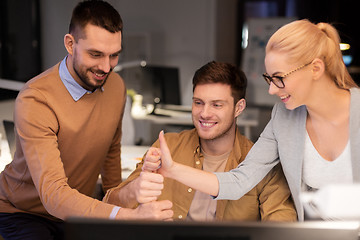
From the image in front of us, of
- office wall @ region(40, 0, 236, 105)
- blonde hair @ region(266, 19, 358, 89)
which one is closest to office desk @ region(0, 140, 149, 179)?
blonde hair @ region(266, 19, 358, 89)

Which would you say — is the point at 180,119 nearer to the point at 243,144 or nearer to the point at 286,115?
the point at 243,144

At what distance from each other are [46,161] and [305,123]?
101cm

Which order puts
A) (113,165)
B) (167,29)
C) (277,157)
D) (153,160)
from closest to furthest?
(153,160) → (277,157) → (113,165) → (167,29)

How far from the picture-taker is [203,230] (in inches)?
35.4

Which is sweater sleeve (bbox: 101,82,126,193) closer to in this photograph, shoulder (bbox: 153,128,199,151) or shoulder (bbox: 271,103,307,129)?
shoulder (bbox: 153,128,199,151)

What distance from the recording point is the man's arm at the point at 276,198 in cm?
181

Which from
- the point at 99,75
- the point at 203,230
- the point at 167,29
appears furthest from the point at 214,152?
the point at 167,29

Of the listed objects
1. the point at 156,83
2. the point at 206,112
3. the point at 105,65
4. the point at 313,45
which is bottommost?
the point at 156,83

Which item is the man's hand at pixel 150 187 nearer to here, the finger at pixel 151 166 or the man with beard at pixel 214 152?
the finger at pixel 151 166

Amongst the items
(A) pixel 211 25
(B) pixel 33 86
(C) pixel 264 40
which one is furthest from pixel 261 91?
(B) pixel 33 86

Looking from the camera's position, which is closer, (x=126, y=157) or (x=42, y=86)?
(x=42, y=86)

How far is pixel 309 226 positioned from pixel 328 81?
82 centimetres

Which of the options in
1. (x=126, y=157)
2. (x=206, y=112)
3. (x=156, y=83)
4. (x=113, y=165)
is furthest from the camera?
(x=156, y=83)

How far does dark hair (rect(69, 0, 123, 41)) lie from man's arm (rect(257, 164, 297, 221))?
0.92 meters
